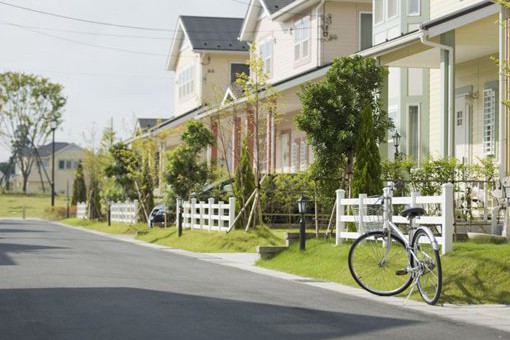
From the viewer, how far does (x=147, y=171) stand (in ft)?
141

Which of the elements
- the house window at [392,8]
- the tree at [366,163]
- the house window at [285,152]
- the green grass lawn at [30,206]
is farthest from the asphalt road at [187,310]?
the green grass lawn at [30,206]

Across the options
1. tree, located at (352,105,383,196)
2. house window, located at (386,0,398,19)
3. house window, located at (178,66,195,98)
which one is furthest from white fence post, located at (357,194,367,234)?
house window, located at (178,66,195,98)

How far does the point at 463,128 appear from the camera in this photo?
84.9 feet

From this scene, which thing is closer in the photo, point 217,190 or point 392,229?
point 392,229

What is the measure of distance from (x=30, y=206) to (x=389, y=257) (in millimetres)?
82214

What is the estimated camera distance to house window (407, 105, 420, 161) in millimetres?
28062

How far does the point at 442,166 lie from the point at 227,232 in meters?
8.14

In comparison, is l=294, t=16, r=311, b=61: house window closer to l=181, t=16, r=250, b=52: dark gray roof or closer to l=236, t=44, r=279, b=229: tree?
l=236, t=44, r=279, b=229: tree

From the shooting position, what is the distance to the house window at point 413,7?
2803cm

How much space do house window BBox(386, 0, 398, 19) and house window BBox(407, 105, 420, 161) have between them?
2954 millimetres

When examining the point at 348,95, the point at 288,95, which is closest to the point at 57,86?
the point at 288,95

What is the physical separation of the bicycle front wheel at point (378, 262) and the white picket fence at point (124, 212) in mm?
29904

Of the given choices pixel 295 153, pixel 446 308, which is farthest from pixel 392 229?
pixel 295 153

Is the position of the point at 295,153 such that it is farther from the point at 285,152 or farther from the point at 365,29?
the point at 365,29
